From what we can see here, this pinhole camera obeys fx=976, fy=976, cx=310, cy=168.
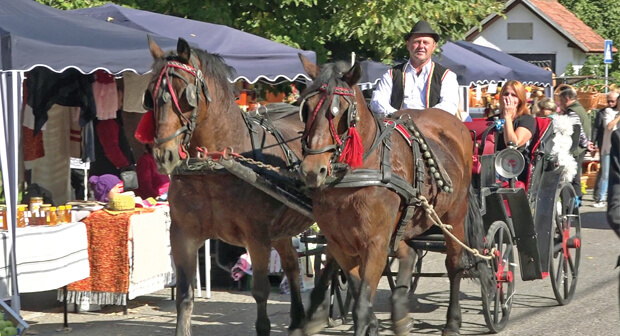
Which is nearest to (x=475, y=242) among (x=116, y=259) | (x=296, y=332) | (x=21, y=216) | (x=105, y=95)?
(x=296, y=332)

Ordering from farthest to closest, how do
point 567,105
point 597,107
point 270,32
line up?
1. point 597,107
2. point 567,105
3. point 270,32

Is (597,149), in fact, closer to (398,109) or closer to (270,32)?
(270,32)

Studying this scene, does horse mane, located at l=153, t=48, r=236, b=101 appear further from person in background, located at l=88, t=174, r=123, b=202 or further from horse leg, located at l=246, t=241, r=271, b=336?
person in background, located at l=88, t=174, r=123, b=202

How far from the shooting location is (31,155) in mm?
10609

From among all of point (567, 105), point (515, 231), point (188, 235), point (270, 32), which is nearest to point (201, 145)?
point (188, 235)

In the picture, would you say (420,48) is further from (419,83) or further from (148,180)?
(148,180)

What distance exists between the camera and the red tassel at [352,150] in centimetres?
583

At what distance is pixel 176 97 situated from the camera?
19.8 ft

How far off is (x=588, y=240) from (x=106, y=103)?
6.84m

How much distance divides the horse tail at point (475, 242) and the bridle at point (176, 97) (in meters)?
2.50

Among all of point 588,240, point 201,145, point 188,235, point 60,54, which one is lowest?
point 588,240

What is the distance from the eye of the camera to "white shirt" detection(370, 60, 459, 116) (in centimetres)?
764

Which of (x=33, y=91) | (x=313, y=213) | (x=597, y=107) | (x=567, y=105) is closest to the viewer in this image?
(x=313, y=213)

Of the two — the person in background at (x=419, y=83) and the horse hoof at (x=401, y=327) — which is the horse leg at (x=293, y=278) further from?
the person in background at (x=419, y=83)
